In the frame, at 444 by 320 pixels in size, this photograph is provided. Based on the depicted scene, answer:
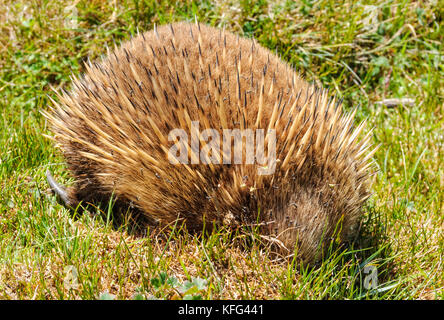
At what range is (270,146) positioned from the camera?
7.50 feet

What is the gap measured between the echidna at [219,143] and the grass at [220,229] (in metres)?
0.16

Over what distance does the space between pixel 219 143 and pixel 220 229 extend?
1.39 ft

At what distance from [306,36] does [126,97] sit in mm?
2107

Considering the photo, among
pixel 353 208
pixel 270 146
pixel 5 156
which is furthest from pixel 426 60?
pixel 5 156

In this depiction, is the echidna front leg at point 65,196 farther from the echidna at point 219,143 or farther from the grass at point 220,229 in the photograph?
the echidna at point 219,143

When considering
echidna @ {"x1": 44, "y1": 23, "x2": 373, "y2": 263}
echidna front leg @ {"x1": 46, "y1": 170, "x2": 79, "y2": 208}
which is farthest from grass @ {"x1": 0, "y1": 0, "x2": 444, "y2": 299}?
echidna @ {"x1": 44, "y1": 23, "x2": 373, "y2": 263}

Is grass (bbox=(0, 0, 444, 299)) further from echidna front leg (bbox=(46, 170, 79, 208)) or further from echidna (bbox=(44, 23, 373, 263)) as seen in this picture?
echidna (bbox=(44, 23, 373, 263))

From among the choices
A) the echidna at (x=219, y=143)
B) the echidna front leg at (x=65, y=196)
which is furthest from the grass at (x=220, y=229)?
the echidna at (x=219, y=143)

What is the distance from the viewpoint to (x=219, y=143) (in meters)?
2.33

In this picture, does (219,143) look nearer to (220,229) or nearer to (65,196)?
(220,229)

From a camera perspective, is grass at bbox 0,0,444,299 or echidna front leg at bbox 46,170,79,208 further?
echidna front leg at bbox 46,170,79,208

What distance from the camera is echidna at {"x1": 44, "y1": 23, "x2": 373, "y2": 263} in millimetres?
2307

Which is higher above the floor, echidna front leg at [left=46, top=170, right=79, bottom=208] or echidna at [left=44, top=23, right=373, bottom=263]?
echidna at [left=44, top=23, right=373, bottom=263]

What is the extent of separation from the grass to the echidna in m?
0.16
